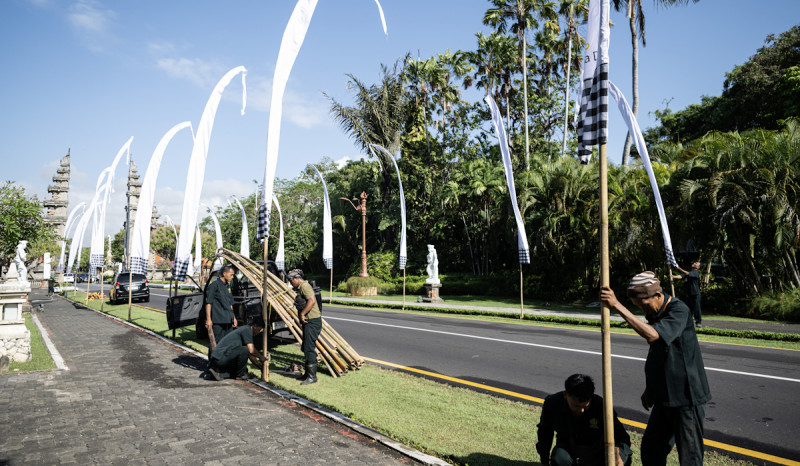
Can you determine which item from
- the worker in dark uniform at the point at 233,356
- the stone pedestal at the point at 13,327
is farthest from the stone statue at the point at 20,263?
the worker in dark uniform at the point at 233,356

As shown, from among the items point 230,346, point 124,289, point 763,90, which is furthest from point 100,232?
point 763,90

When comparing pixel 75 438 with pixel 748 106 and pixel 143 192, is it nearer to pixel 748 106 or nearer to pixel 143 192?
pixel 143 192

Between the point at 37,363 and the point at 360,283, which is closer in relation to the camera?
the point at 37,363

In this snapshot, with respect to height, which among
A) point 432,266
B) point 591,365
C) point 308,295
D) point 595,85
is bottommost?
point 591,365

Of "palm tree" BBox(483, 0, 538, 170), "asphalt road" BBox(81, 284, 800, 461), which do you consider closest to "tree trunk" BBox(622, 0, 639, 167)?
"palm tree" BBox(483, 0, 538, 170)

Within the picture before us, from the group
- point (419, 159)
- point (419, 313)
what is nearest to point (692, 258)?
point (419, 313)

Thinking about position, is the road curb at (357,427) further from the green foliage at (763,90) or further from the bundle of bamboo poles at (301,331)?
the green foliage at (763,90)

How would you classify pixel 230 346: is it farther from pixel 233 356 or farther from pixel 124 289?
pixel 124 289

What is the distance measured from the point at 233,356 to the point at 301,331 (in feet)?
4.03

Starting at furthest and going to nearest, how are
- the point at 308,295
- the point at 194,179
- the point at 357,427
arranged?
the point at 194,179 → the point at 308,295 → the point at 357,427

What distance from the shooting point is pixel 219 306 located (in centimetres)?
849

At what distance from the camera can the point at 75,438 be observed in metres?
5.04

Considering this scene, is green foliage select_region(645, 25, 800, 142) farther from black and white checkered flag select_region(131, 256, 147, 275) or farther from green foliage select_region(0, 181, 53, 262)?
green foliage select_region(0, 181, 53, 262)

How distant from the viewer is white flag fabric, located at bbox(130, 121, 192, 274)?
14062mm
